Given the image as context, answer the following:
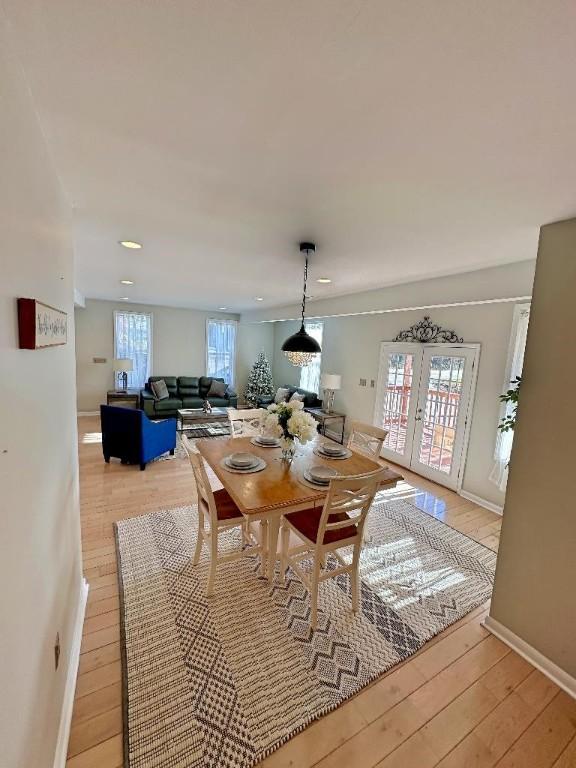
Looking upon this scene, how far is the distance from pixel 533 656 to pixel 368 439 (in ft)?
6.17

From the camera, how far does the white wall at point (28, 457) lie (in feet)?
2.74

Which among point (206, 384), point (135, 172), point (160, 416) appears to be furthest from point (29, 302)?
point (206, 384)

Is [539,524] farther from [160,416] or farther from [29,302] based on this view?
[160,416]

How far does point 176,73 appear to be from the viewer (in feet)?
3.14

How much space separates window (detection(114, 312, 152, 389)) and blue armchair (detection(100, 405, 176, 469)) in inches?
131

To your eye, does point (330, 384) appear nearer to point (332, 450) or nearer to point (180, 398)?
point (332, 450)

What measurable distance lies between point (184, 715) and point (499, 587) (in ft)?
6.56

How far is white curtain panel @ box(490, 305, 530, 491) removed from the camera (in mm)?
3420

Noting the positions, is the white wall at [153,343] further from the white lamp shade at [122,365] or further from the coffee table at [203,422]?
the coffee table at [203,422]

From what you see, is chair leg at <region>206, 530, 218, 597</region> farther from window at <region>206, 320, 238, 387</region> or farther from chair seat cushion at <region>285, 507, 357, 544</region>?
window at <region>206, 320, 238, 387</region>

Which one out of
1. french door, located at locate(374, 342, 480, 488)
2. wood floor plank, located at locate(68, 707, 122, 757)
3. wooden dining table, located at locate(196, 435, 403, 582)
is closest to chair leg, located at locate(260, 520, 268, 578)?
wooden dining table, located at locate(196, 435, 403, 582)

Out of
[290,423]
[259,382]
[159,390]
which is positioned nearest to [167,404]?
[159,390]

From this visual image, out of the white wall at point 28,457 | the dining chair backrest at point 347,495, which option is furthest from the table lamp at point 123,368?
the dining chair backrest at point 347,495

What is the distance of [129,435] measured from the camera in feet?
14.3
